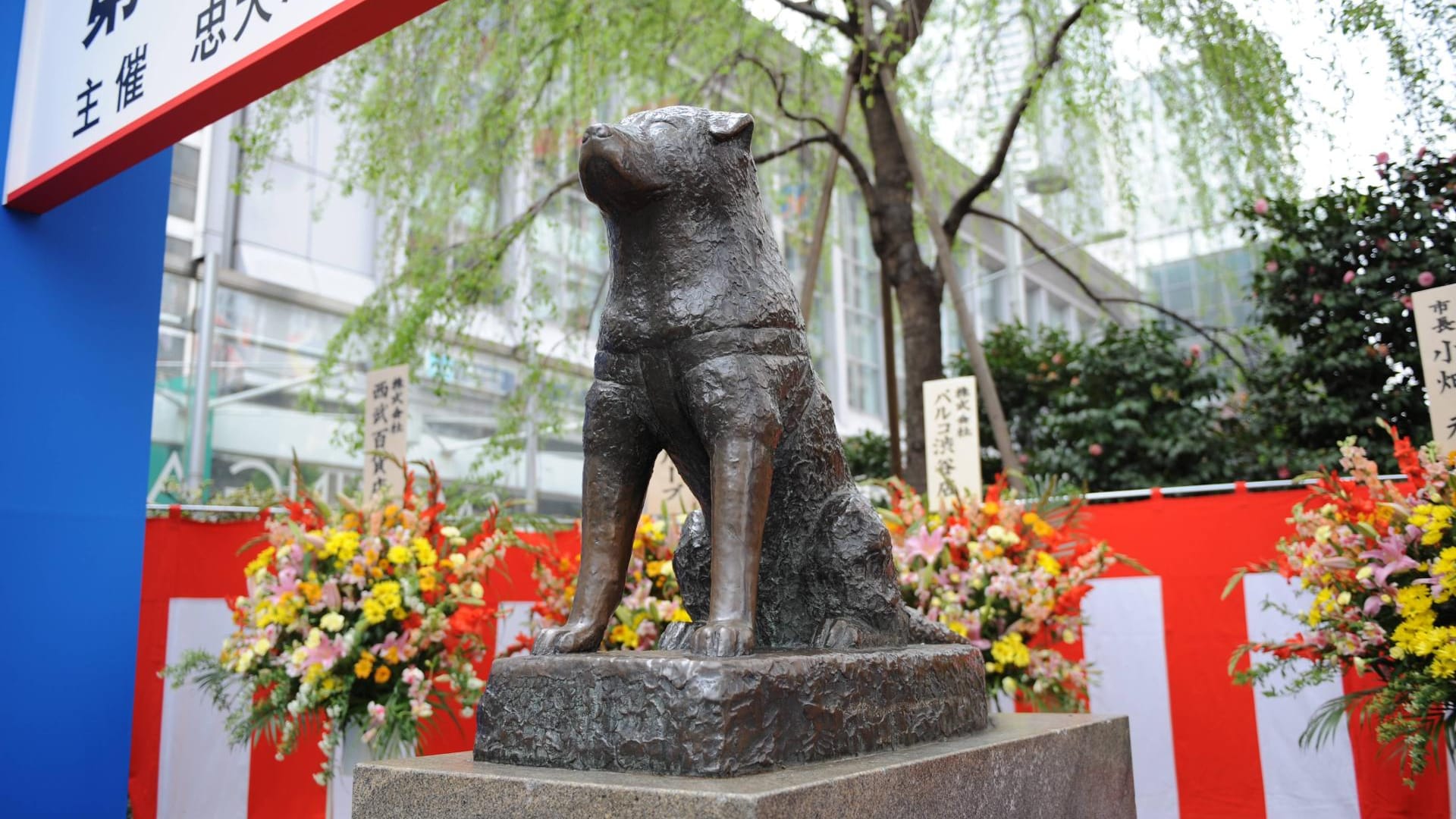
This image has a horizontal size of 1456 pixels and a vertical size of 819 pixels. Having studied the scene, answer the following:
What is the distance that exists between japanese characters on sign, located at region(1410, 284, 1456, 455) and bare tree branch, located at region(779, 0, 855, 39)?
335 centimetres

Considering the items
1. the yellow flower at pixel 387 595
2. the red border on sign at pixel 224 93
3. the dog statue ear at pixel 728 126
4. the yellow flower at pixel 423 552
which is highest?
the red border on sign at pixel 224 93

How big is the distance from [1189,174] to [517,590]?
4266 millimetres

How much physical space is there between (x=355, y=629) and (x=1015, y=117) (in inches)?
160

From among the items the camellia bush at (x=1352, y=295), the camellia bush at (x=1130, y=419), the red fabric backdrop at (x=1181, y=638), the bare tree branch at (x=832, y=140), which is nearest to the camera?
the red fabric backdrop at (x=1181, y=638)

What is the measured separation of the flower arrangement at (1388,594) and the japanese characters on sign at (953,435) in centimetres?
162

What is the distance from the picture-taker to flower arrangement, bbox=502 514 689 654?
3408 millimetres

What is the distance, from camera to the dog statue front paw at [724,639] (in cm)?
161

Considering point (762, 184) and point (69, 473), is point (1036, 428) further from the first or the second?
point (69, 473)

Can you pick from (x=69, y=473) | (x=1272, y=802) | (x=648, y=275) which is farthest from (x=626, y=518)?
(x=1272, y=802)

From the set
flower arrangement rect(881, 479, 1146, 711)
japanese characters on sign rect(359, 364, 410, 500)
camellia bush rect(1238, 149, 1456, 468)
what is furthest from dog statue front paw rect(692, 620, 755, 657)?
camellia bush rect(1238, 149, 1456, 468)

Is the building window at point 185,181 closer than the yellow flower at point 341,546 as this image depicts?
No

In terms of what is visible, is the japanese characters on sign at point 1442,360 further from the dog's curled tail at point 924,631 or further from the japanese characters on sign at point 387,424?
the japanese characters on sign at point 387,424

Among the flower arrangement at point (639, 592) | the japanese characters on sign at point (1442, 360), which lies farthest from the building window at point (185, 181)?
the japanese characters on sign at point (1442, 360)

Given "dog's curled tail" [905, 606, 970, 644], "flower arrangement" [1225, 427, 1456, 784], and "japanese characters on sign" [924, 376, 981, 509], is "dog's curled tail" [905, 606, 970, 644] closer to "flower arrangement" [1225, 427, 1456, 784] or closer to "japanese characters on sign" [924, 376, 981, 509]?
"flower arrangement" [1225, 427, 1456, 784]
